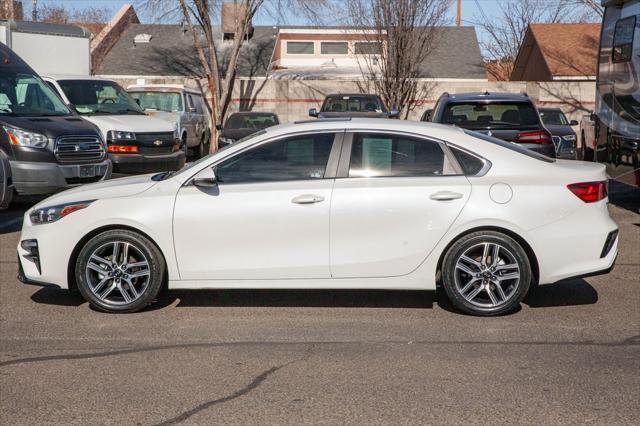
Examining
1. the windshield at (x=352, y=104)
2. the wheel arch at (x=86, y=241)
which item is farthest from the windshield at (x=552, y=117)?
the wheel arch at (x=86, y=241)

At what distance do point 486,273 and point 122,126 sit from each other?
1083 cm

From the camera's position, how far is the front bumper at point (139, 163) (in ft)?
54.0

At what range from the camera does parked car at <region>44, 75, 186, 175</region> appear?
1641cm

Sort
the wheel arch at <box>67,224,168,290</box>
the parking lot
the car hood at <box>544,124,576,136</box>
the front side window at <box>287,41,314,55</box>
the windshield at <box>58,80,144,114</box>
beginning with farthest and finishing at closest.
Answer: the front side window at <box>287,41,314,55</box>
the car hood at <box>544,124,576,136</box>
the windshield at <box>58,80,144,114</box>
the wheel arch at <box>67,224,168,290</box>
the parking lot

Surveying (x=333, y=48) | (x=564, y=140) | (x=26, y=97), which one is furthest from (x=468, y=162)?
(x=333, y=48)

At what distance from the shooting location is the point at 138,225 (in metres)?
6.98

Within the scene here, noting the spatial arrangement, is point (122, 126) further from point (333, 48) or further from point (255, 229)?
point (333, 48)

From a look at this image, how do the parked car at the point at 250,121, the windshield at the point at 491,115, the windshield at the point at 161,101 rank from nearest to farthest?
the windshield at the point at 491,115, the windshield at the point at 161,101, the parked car at the point at 250,121

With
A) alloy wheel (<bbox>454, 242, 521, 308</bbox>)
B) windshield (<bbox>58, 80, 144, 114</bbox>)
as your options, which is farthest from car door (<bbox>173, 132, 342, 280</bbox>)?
windshield (<bbox>58, 80, 144, 114</bbox>)

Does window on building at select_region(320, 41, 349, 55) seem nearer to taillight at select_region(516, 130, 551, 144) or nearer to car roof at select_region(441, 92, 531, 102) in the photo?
car roof at select_region(441, 92, 531, 102)

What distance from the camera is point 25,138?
12695 millimetres

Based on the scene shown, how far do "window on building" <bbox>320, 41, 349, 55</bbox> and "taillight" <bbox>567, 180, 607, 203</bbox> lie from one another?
A: 131ft

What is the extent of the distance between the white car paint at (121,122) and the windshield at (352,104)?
6.29m

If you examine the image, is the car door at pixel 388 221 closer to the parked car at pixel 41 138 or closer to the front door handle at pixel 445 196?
the front door handle at pixel 445 196
